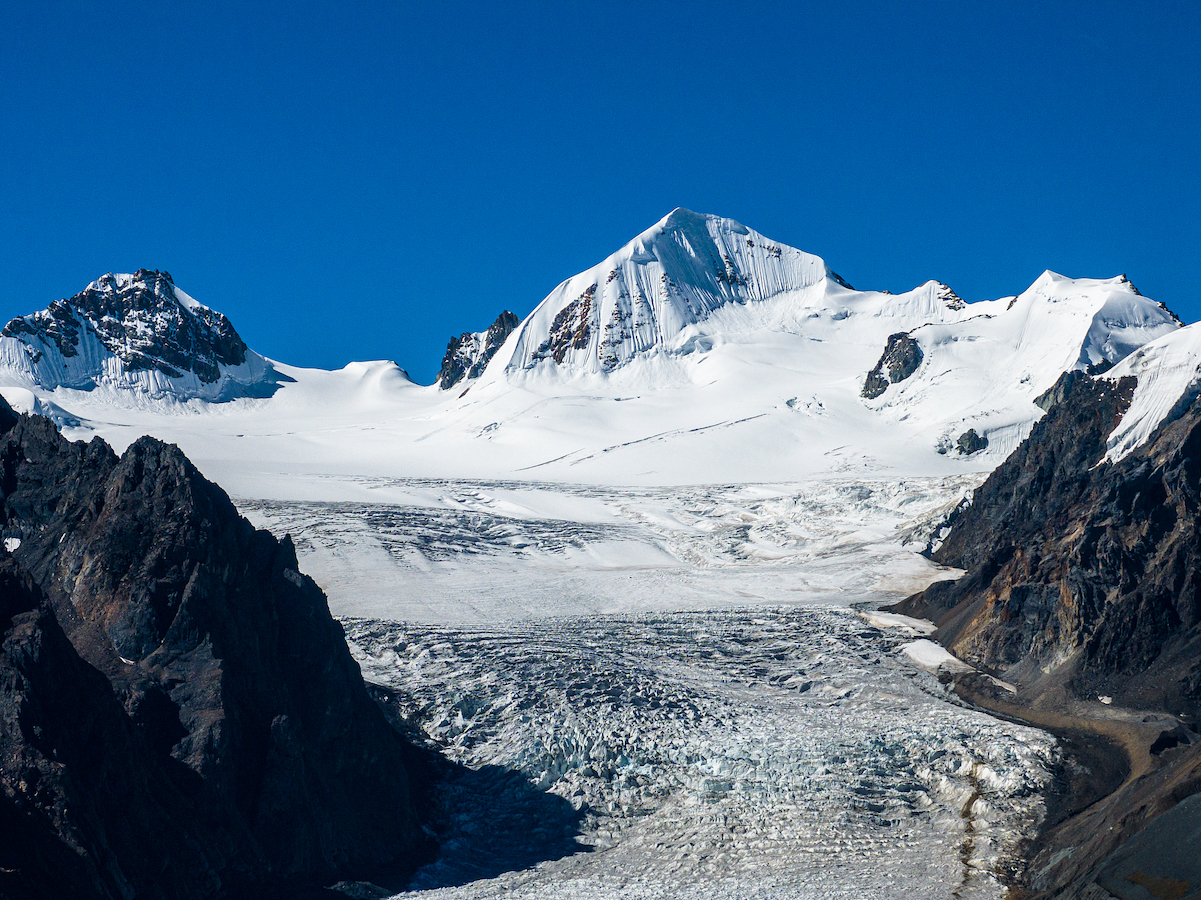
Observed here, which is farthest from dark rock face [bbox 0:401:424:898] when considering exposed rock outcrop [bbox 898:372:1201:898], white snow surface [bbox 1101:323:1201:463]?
white snow surface [bbox 1101:323:1201:463]

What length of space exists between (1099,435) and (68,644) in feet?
246

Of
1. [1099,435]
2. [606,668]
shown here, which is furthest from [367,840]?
[1099,435]

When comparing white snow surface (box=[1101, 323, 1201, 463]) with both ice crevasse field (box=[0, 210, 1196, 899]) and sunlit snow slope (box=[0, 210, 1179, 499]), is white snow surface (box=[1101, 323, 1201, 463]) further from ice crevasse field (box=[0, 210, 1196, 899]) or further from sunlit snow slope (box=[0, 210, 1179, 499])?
sunlit snow slope (box=[0, 210, 1179, 499])

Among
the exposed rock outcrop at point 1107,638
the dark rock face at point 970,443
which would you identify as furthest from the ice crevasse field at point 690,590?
the exposed rock outcrop at point 1107,638

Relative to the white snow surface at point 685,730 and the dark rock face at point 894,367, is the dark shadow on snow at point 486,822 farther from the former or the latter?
the dark rock face at point 894,367

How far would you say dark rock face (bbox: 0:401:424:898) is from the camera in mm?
25766

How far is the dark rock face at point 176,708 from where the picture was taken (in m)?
25.8

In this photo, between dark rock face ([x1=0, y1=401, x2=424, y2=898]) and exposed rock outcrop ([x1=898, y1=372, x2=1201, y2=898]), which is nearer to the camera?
dark rock face ([x1=0, y1=401, x2=424, y2=898])

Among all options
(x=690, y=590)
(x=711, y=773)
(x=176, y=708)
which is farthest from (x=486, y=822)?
(x=690, y=590)

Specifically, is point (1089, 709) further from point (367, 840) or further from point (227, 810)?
point (227, 810)

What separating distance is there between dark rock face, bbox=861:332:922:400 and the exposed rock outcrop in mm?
85645

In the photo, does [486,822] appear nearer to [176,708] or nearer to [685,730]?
[685,730]

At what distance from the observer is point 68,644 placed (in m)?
28.3

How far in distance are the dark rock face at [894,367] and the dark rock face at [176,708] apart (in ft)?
410
